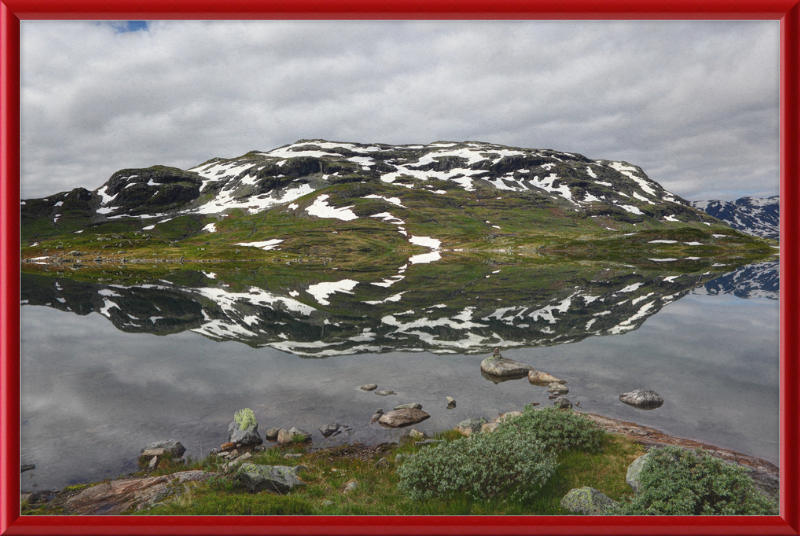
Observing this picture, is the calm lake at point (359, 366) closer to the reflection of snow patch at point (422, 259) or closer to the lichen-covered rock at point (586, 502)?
the lichen-covered rock at point (586, 502)

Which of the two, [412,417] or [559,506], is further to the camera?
[412,417]

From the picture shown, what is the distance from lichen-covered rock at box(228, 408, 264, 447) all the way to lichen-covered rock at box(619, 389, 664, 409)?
15609mm

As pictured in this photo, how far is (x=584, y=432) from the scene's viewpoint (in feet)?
37.7

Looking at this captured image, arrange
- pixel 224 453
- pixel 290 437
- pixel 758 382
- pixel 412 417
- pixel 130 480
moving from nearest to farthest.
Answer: pixel 130 480, pixel 224 453, pixel 290 437, pixel 412 417, pixel 758 382

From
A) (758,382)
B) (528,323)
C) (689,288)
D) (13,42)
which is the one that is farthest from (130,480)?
(689,288)

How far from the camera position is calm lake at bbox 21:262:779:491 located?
14.8m

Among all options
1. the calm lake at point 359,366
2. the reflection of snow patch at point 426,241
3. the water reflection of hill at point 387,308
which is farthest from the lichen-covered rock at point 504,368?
the reflection of snow patch at point 426,241

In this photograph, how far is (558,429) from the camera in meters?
11.6

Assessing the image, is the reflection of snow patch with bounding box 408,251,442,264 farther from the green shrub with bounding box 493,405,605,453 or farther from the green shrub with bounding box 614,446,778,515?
the green shrub with bounding box 614,446,778,515

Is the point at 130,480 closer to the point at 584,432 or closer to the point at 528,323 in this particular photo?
the point at 584,432

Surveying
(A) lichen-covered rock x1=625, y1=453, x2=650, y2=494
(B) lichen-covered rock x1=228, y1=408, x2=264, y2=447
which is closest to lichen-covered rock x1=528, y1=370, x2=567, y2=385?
(A) lichen-covered rock x1=625, y1=453, x2=650, y2=494

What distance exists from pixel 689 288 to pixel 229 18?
60993 mm

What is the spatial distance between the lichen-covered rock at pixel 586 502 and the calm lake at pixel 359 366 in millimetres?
3234

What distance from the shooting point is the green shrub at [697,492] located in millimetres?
7039
